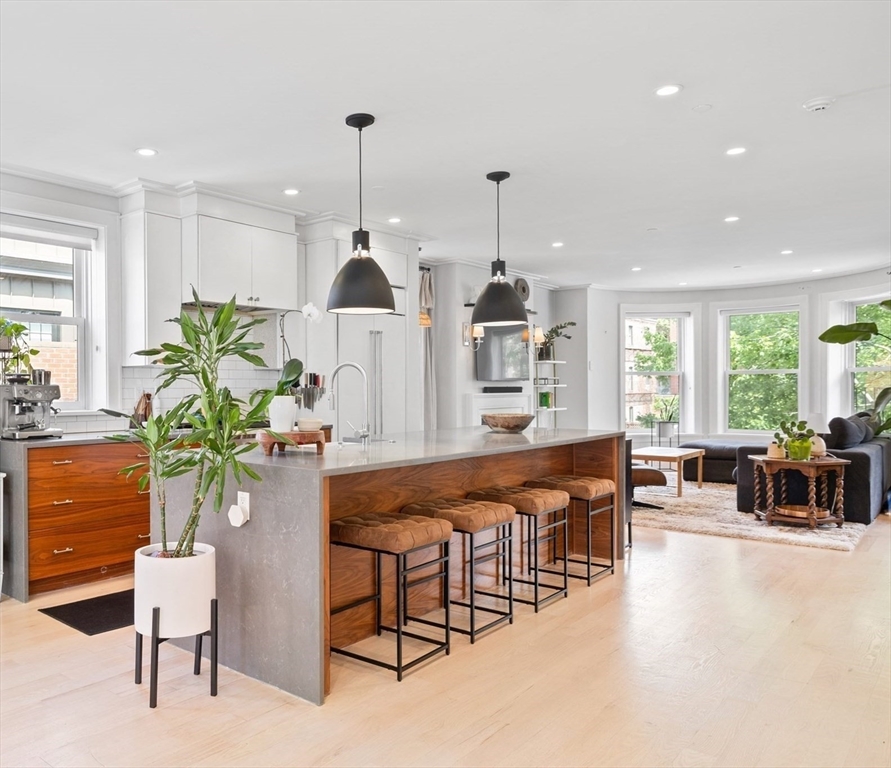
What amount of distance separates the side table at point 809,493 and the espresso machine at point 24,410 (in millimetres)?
5297

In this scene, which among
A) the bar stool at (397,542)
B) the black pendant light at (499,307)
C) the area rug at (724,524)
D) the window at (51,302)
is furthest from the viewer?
the area rug at (724,524)

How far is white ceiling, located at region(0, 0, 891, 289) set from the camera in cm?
278

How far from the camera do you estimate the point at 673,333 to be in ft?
34.9

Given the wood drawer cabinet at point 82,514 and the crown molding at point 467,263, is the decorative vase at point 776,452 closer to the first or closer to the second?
the crown molding at point 467,263

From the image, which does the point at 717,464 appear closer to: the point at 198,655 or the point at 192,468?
the point at 198,655

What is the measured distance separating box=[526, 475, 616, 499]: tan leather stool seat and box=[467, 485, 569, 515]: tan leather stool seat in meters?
0.24

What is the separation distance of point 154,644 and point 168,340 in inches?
113

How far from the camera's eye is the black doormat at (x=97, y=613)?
3.45 m

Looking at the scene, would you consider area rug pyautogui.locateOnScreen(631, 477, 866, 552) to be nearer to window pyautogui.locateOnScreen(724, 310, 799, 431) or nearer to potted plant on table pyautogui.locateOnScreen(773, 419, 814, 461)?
potted plant on table pyautogui.locateOnScreen(773, 419, 814, 461)

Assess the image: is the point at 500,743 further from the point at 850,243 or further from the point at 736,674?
the point at 850,243

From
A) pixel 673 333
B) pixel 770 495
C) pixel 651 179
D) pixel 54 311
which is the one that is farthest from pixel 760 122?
pixel 673 333

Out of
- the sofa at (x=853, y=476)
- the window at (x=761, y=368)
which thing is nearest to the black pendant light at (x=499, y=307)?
the sofa at (x=853, y=476)

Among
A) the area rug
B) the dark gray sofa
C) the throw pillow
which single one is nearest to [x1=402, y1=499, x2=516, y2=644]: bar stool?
the area rug

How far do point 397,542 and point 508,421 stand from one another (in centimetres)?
170
